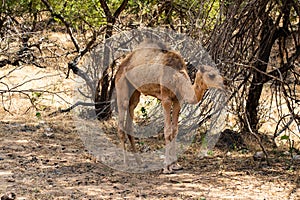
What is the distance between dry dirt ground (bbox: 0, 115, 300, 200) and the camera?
5.36 meters

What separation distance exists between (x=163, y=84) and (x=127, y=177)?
3.56ft

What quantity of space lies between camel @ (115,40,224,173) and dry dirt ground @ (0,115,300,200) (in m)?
0.42

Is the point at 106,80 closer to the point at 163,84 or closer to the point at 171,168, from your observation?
the point at 163,84

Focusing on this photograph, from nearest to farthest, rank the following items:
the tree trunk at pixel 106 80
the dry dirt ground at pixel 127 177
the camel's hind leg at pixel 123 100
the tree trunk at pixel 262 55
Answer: the dry dirt ground at pixel 127 177
the camel's hind leg at pixel 123 100
the tree trunk at pixel 262 55
the tree trunk at pixel 106 80

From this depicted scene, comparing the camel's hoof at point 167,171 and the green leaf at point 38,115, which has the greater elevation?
the green leaf at point 38,115

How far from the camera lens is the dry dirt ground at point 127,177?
17.6 feet

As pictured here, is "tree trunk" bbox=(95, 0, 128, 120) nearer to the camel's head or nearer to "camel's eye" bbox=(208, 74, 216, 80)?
the camel's head

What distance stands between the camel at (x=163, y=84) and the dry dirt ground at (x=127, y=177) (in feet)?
1.37

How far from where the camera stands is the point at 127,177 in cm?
597

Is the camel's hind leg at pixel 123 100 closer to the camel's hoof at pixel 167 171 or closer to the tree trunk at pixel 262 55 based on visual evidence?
the camel's hoof at pixel 167 171

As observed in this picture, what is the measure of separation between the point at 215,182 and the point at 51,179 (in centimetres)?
171

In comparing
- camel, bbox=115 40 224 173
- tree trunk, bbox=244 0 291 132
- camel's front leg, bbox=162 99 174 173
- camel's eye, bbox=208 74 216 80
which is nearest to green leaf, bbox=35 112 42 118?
camel, bbox=115 40 224 173

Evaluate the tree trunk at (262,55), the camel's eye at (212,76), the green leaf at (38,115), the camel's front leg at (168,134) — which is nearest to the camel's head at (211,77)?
the camel's eye at (212,76)

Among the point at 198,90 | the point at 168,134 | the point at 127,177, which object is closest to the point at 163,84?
the point at 198,90
